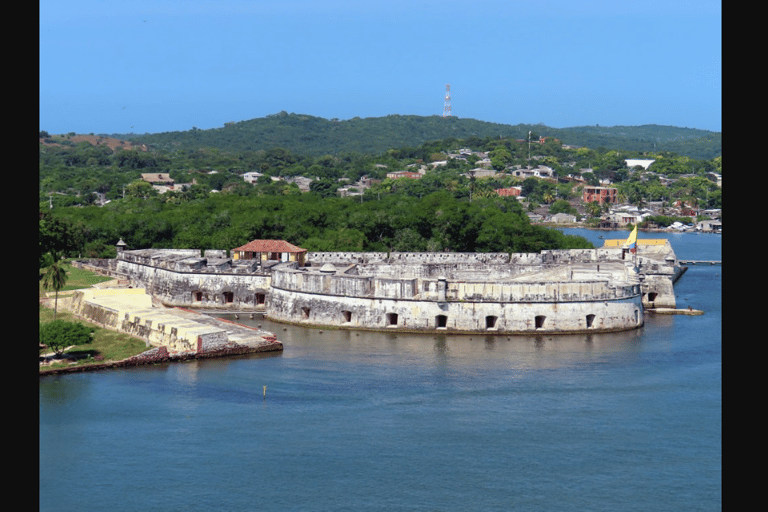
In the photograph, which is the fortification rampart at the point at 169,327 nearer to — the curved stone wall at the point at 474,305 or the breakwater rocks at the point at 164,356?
the breakwater rocks at the point at 164,356

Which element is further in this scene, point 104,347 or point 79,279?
point 79,279

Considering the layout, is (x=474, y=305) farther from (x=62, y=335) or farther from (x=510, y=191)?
(x=510, y=191)

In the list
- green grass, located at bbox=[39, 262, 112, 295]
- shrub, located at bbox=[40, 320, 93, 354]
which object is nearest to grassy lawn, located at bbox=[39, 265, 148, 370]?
shrub, located at bbox=[40, 320, 93, 354]

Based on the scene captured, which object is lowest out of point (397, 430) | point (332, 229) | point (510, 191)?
point (397, 430)

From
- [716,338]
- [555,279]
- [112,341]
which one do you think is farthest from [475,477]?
[555,279]

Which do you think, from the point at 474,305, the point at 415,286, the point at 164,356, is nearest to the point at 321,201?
the point at 415,286

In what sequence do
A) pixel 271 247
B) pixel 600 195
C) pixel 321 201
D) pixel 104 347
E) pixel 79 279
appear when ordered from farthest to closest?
pixel 600 195, pixel 321 201, pixel 271 247, pixel 79 279, pixel 104 347

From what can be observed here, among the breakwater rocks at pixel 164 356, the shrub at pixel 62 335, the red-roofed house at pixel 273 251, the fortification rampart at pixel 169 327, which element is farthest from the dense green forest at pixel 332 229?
the shrub at pixel 62 335
